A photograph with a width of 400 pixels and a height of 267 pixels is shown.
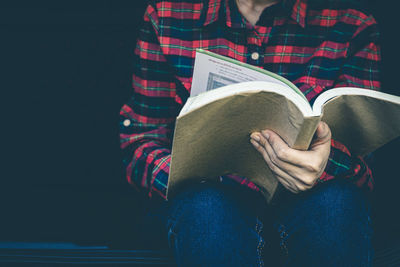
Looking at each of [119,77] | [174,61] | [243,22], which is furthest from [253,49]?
[119,77]

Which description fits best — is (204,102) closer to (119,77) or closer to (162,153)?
(162,153)

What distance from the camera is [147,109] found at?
84 centimetres

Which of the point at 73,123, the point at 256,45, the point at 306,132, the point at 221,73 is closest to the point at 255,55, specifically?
the point at 256,45

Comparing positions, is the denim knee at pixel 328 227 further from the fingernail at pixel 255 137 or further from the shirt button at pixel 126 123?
the shirt button at pixel 126 123

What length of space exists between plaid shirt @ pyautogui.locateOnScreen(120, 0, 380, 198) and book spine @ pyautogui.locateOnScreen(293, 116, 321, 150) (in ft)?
0.87

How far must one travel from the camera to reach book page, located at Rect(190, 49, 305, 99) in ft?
1.82

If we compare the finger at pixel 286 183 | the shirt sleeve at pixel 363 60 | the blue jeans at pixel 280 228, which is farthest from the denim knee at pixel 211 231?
the shirt sleeve at pixel 363 60

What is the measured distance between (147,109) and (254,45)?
0.30m

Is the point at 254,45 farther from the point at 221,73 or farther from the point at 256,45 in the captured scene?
the point at 221,73

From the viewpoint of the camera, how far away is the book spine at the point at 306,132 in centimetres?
49

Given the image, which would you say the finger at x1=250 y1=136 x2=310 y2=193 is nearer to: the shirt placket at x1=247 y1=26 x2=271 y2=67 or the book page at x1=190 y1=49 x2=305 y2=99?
the book page at x1=190 y1=49 x2=305 y2=99

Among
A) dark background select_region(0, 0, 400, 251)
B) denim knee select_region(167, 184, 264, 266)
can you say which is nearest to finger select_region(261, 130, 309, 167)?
denim knee select_region(167, 184, 264, 266)

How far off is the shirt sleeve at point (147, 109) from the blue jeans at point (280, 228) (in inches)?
5.5

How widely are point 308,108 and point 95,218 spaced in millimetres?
750
